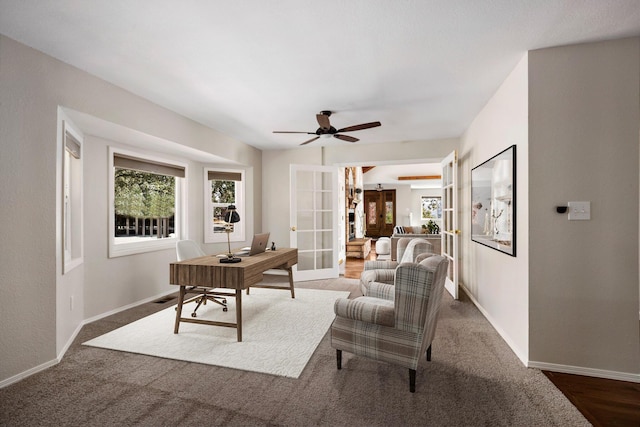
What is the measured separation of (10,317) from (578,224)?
162 inches

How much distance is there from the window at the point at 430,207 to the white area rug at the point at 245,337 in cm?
1006

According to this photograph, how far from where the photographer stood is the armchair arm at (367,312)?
214 centimetres

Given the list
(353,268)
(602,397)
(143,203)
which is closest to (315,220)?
(353,268)

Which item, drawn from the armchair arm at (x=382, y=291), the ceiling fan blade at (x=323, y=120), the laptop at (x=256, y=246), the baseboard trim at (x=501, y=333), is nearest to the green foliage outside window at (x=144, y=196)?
the laptop at (x=256, y=246)

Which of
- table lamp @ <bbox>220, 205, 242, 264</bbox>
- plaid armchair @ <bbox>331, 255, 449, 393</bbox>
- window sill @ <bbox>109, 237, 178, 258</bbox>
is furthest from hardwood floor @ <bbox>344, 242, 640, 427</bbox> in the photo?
window sill @ <bbox>109, 237, 178, 258</bbox>

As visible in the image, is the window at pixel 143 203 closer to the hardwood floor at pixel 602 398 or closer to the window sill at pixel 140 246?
the window sill at pixel 140 246

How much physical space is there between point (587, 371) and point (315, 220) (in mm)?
3986

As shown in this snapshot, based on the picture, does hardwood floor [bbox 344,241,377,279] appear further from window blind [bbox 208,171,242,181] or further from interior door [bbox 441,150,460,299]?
window blind [bbox 208,171,242,181]

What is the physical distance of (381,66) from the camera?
275 centimetres

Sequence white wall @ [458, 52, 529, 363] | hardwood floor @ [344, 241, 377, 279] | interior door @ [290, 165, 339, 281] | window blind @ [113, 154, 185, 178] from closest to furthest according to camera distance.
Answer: white wall @ [458, 52, 529, 363] < window blind @ [113, 154, 185, 178] < interior door @ [290, 165, 339, 281] < hardwood floor @ [344, 241, 377, 279]

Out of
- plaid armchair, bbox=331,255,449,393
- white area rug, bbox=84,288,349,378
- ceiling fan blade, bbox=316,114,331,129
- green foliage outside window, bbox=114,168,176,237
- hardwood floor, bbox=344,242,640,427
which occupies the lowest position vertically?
hardwood floor, bbox=344,242,640,427

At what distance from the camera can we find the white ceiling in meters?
1.97

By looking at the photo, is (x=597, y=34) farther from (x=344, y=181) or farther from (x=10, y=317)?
(x=344, y=181)

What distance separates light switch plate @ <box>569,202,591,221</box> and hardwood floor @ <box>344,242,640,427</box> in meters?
1.15
